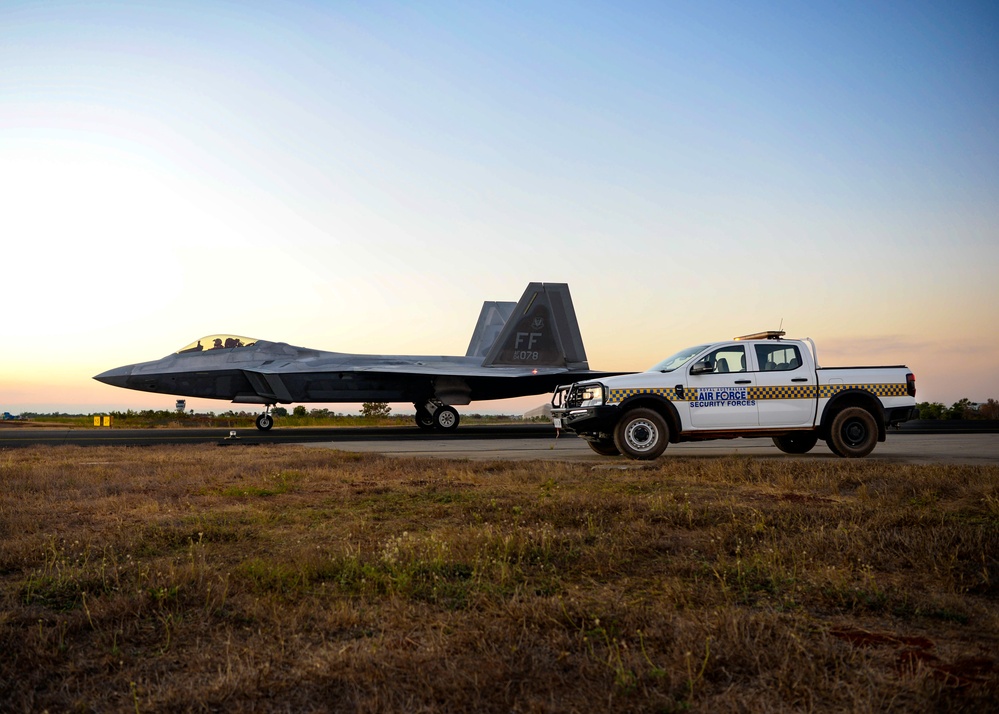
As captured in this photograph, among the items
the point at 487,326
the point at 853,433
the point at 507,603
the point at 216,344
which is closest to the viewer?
the point at 507,603

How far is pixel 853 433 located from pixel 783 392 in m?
1.75

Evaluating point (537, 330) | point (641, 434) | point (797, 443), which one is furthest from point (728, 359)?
point (537, 330)

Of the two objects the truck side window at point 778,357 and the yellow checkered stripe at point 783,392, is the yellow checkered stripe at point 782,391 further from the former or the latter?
the truck side window at point 778,357

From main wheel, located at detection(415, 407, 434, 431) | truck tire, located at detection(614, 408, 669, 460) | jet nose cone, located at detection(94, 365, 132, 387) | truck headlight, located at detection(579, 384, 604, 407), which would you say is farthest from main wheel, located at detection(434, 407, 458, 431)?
truck tire, located at detection(614, 408, 669, 460)

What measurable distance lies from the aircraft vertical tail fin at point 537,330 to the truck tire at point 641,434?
57.0 ft

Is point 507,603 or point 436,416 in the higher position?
point 436,416

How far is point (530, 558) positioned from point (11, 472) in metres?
9.85

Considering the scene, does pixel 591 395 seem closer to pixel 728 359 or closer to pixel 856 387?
pixel 728 359

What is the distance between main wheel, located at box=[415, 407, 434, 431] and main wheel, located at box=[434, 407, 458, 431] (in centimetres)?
27

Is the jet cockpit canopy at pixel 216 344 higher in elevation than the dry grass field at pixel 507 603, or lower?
higher

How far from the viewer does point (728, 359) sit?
39.7 ft

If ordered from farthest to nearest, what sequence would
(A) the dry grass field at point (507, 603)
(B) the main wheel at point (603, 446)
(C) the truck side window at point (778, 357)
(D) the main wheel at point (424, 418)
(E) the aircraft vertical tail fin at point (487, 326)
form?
(E) the aircraft vertical tail fin at point (487, 326) → (D) the main wheel at point (424, 418) → (B) the main wheel at point (603, 446) → (C) the truck side window at point (778, 357) → (A) the dry grass field at point (507, 603)

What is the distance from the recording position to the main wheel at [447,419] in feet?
89.1

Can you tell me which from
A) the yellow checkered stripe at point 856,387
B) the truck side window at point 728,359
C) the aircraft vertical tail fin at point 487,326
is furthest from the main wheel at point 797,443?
the aircraft vertical tail fin at point 487,326
